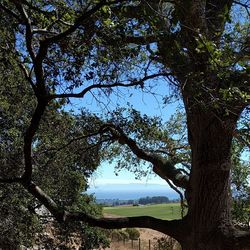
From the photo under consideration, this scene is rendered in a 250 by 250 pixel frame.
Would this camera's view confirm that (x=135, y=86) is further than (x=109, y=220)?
No

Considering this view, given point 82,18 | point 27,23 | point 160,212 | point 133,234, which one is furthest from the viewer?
point 133,234

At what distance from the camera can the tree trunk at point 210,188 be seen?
7.16 metres

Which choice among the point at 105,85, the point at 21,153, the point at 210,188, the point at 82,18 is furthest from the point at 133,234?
the point at 82,18

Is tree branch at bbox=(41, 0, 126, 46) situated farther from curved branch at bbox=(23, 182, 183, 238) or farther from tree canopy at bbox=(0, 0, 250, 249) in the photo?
curved branch at bbox=(23, 182, 183, 238)

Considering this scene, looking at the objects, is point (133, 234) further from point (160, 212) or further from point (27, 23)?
point (27, 23)

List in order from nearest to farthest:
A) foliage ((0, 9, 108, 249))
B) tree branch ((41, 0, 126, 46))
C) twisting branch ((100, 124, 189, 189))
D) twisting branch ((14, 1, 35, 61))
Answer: tree branch ((41, 0, 126, 46))
twisting branch ((14, 1, 35, 61))
twisting branch ((100, 124, 189, 189))
foliage ((0, 9, 108, 249))

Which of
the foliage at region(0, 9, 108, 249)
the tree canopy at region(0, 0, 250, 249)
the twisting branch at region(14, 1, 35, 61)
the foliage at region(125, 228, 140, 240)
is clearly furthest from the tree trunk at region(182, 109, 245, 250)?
the foliage at region(125, 228, 140, 240)

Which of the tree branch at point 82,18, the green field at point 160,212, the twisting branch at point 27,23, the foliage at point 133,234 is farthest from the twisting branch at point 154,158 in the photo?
the foliage at point 133,234

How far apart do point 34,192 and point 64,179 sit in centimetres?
431

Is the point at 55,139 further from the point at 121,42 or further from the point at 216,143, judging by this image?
the point at 121,42

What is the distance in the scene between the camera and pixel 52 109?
28.2 feet

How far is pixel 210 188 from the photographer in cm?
734

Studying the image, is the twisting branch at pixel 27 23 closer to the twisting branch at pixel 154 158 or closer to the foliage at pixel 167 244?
the twisting branch at pixel 154 158

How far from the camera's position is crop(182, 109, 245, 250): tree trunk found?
23.5 ft
